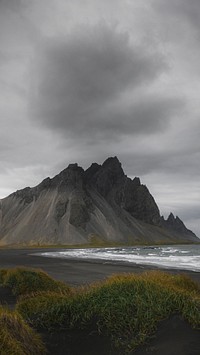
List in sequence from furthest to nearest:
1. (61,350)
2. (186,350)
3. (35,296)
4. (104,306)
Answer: (35,296), (104,306), (61,350), (186,350)

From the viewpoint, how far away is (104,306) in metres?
9.23

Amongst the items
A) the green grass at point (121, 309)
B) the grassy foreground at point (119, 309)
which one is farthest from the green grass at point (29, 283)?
the green grass at point (121, 309)

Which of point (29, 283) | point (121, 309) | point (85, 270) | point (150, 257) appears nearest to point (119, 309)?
point (121, 309)

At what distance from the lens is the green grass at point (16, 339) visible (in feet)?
21.6

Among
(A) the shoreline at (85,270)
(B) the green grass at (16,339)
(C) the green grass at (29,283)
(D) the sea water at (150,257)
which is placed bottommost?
(B) the green grass at (16,339)

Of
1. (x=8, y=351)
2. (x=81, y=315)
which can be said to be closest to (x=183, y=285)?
(x=81, y=315)

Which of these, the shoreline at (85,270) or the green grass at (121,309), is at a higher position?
the shoreline at (85,270)

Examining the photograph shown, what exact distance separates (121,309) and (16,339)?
278cm

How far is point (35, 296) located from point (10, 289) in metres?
8.96

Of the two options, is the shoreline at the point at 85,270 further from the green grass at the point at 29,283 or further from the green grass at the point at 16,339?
the green grass at the point at 16,339

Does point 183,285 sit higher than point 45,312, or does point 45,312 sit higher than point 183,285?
point 183,285

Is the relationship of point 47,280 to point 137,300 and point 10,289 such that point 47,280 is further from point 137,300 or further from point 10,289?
point 137,300

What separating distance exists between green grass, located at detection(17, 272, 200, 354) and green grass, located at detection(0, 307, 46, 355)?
1330 mm

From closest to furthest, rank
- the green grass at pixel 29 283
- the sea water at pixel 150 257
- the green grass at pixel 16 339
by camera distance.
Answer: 1. the green grass at pixel 16 339
2. the green grass at pixel 29 283
3. the sea water at pixel 150 257
